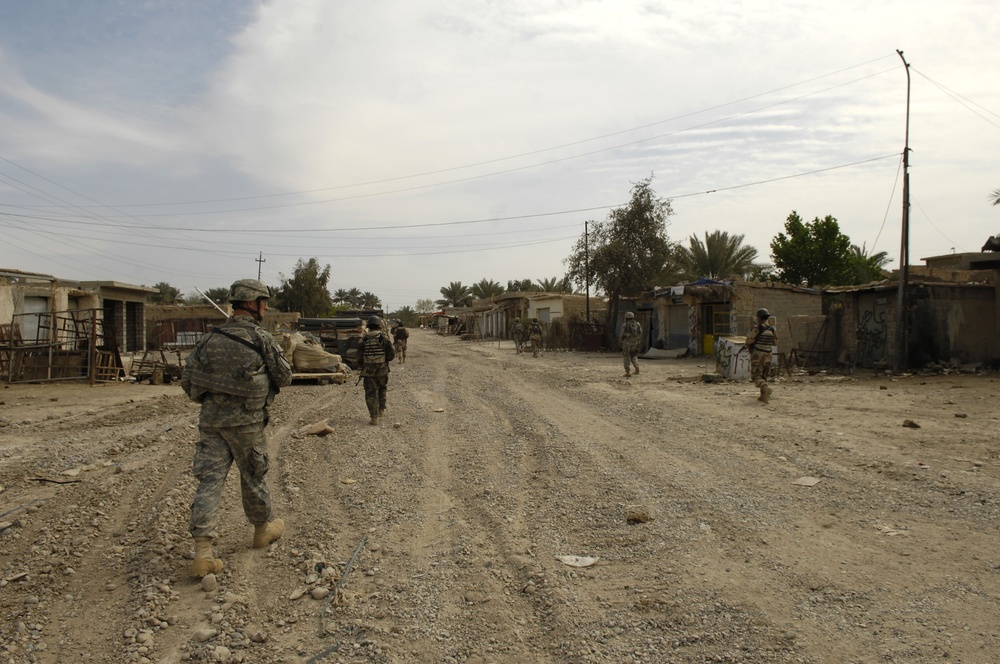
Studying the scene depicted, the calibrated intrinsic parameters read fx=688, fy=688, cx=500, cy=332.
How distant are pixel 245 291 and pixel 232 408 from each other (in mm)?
797

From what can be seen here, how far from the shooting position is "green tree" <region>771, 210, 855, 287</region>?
32719mm

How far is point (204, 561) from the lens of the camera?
4.08m

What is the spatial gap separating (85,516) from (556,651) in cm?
398

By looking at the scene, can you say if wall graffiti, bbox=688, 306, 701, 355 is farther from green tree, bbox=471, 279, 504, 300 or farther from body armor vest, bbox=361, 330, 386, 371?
green tree, bbox=471, 279, 504, 300

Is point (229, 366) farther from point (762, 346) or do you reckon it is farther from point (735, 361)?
point (735, 361)

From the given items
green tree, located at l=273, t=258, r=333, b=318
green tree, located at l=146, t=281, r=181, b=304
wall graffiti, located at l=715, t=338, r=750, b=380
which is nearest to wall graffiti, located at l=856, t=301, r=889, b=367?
wall graffiti, located at l=715, t=338, r=750, b=380

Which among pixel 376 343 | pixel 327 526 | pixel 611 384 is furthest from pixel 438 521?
pixel 611 384

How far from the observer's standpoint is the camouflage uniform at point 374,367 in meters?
9.95

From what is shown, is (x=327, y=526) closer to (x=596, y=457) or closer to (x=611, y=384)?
(x=596, y=457)

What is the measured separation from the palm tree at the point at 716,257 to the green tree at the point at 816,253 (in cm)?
192

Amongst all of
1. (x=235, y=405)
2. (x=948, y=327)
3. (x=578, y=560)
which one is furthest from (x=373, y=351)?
(x=948, y=327)

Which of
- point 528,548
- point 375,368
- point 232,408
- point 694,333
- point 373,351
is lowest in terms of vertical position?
point 528,548

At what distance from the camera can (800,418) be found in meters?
9.92

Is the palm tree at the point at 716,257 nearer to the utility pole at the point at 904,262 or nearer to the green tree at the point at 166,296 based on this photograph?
the utility pole at the point at 904,262
